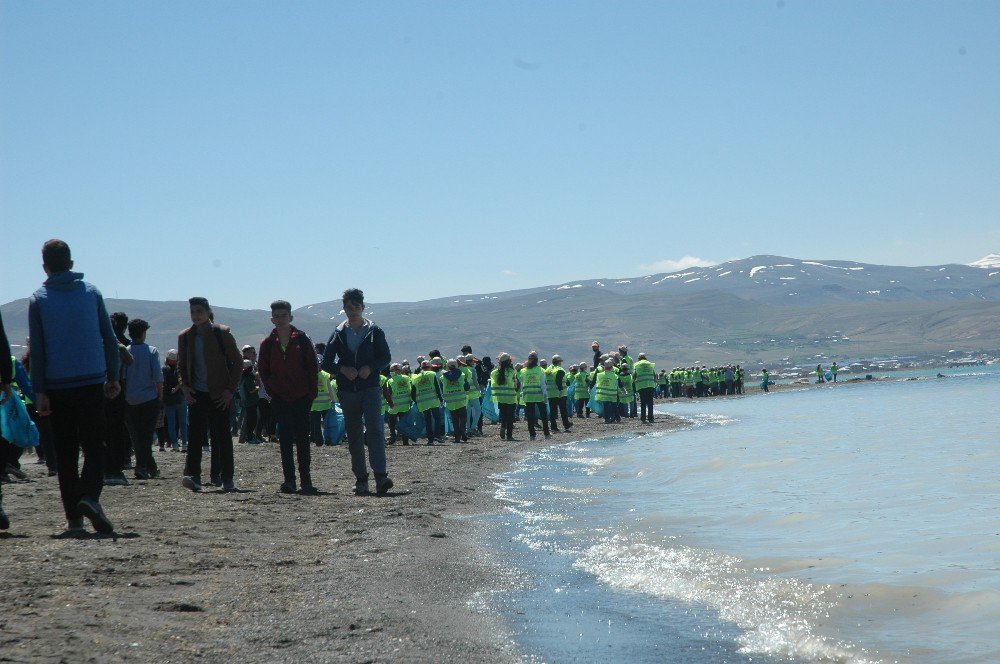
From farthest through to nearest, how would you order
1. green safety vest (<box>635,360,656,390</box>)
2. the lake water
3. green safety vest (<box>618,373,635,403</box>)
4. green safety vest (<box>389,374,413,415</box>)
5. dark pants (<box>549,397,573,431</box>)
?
green safety vest (<box>618,373,635,403</box>)
green safety vest (<box>635,360,656,390</box>)
dark pants (<box>549,397,573,431</box>)
green safety vest (<box>389,374,413,415</box>)
the lake water

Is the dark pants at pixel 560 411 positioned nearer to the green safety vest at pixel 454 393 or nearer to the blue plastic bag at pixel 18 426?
the green safety vest at pixel 454 393

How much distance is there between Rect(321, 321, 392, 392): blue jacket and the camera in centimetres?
998

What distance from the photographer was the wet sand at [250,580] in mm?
4469

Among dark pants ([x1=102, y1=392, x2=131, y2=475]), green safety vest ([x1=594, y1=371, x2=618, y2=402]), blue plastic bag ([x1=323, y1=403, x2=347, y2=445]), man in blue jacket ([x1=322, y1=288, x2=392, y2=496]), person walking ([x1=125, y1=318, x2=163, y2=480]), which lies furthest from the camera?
green safety vest ([x1=594, y1=371, x2=618, y2=402])

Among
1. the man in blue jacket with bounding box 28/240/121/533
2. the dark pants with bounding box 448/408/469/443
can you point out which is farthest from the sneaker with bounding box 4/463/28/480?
the dark pants with bounding box 448/408/469/443

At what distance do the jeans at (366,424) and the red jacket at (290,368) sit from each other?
0.38 meters

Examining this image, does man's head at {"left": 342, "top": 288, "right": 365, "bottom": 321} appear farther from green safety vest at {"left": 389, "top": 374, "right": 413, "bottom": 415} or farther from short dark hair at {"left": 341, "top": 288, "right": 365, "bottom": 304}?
green safety vest at {"left": 389, "top": 374, "right": 413, "bottom": 415}

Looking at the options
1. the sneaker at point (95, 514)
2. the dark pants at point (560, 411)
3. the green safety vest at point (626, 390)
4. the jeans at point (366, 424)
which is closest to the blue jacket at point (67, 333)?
the sneaker at point (95, 514)

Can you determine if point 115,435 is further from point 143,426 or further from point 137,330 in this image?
point 137,330

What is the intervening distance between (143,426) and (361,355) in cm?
315

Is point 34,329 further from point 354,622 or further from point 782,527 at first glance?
point 782,527

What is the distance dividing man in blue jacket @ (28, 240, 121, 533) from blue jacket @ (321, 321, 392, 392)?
322 cm

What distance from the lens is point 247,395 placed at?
19328mm

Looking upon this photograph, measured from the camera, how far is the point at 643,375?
87.2ft
